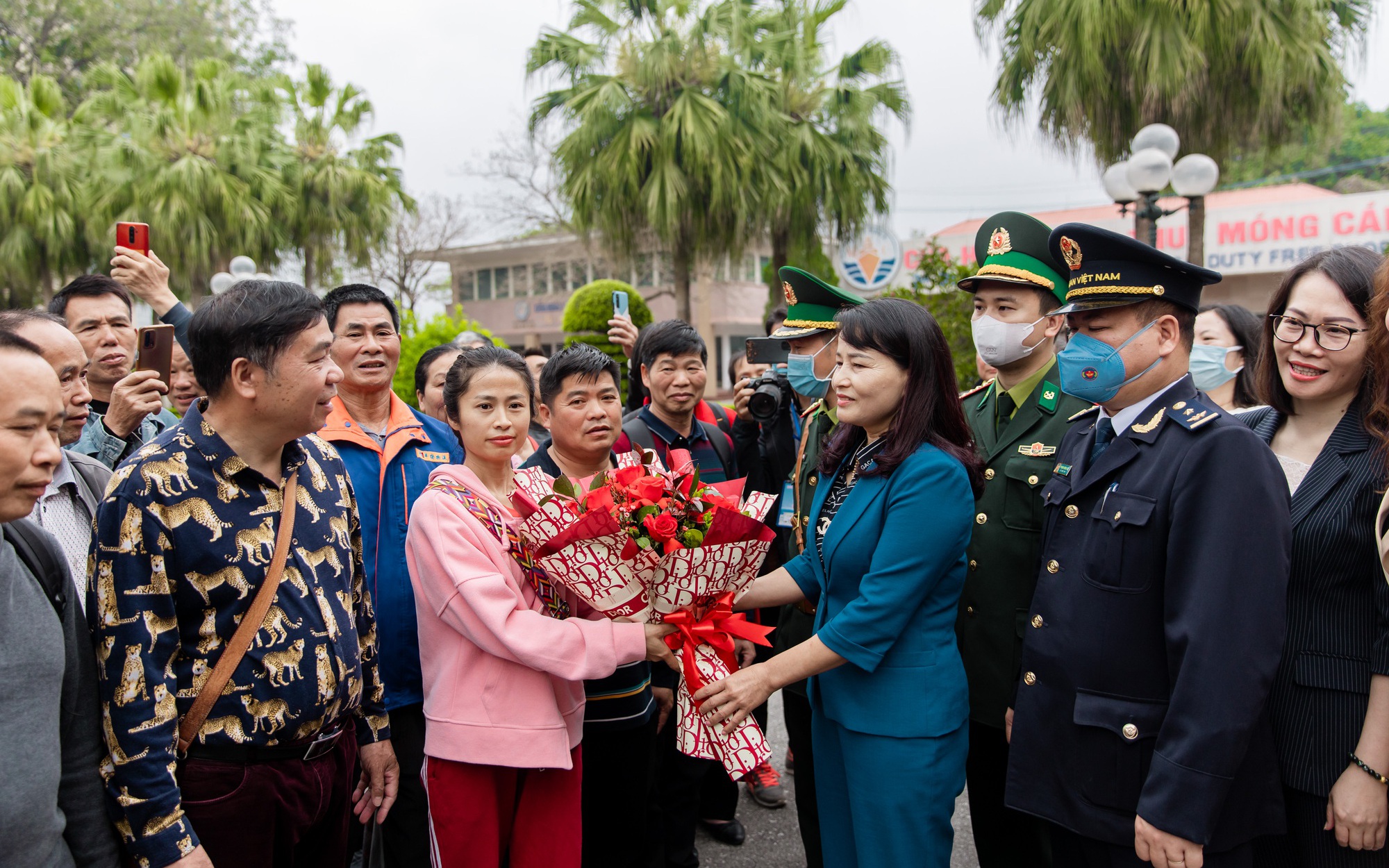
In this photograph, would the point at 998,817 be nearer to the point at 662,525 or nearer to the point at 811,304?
the point at 662,525

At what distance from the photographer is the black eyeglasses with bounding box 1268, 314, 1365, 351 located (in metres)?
2.18

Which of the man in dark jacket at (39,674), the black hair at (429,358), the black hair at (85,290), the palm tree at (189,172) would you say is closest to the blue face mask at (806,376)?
the black hair at (429,358)

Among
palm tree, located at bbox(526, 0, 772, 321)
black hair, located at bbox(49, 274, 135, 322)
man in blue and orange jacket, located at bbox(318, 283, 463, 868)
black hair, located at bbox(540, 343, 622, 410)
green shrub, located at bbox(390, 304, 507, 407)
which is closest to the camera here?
man in blue and orange jacket, located at bbox(318, 283, 463, 868)

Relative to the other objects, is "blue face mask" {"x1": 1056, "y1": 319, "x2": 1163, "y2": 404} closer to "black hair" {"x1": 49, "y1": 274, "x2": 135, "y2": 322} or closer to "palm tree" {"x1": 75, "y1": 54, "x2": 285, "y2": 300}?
"black hair" {"x1": 49, "y1": 274, "x2": 135, "y2": 322}

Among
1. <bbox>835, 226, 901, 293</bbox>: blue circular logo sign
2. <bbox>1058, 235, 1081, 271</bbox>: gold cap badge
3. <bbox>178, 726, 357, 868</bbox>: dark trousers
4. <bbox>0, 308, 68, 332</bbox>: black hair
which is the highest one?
<bbox>835, 226, 901, 293</bbox>: blue circular logo sign

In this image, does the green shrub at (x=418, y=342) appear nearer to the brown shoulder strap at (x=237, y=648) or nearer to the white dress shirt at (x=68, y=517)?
the white dress shirt at (x=68, y=517)

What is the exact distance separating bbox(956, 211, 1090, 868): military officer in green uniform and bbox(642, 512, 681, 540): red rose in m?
1.06

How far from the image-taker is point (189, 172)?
14.8m

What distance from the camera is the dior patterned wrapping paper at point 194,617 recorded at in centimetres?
169

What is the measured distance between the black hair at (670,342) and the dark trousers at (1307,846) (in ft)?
8.44

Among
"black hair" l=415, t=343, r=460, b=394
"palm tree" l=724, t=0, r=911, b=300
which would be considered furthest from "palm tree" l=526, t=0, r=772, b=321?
"black hair" l=415, t=343, r=460, b=394

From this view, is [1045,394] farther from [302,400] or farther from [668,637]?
[302,400]

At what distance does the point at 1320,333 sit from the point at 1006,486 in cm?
91

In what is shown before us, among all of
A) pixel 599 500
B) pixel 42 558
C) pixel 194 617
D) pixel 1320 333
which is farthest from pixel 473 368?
pixel 1320 333
